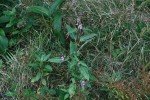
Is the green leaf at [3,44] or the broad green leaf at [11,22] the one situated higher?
the broad green leaf at [11,22]

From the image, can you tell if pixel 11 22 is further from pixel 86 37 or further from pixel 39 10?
pixel 86 37

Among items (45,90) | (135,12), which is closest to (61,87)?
(45,90)

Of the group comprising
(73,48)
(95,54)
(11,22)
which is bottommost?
(95,54)

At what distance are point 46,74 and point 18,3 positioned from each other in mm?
763

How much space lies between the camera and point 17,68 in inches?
108

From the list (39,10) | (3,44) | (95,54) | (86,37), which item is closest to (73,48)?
(86,37)

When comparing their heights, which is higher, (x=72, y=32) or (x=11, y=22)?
(x=11, y=22)

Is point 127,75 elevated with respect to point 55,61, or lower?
lower

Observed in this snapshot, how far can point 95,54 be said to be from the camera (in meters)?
2.89

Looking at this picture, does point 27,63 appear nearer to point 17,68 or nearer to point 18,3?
point 17,68

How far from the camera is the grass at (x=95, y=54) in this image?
260 centimetres

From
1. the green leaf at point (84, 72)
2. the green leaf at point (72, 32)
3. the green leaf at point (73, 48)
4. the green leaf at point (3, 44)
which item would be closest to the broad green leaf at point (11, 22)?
the green leaf at point (3, 44)

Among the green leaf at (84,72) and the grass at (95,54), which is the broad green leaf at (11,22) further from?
the green leaf at (84,72)

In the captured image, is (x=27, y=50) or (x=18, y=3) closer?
(x=27, y=50)
